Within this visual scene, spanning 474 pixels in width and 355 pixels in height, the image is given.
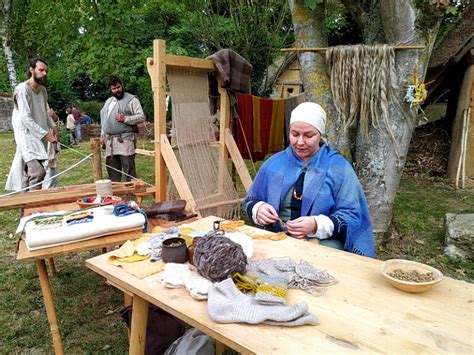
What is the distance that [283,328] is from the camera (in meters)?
1.05

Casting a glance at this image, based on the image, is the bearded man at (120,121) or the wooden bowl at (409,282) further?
the bearded man at (120,121)

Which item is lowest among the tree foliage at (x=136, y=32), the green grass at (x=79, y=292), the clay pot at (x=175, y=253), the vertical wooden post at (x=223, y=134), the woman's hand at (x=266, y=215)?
the green grass at (x=79, y=292)

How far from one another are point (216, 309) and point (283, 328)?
8.0 inches

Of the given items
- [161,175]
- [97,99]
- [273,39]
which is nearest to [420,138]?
[273,39]

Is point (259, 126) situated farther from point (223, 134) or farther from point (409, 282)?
point (409, 282)

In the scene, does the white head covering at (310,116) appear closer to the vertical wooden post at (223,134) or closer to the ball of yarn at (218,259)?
the ball of yarn at (218,259)

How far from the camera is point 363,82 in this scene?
9.95 ft

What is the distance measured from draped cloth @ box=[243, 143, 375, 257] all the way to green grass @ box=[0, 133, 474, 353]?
1.45 m

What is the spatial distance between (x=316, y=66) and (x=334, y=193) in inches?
70.6

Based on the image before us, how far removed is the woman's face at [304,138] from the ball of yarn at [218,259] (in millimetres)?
798

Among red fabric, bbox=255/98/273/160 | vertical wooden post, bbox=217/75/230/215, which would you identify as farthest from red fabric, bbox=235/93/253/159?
vertical wooden post, bbox=217/75/230/215

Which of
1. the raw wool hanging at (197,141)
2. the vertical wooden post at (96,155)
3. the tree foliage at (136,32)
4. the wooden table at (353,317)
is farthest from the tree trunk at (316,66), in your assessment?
the tree foliage at (136,32)

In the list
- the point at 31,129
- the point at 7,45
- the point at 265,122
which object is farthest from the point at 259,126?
the point at 7,45

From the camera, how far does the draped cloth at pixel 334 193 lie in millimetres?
1902
